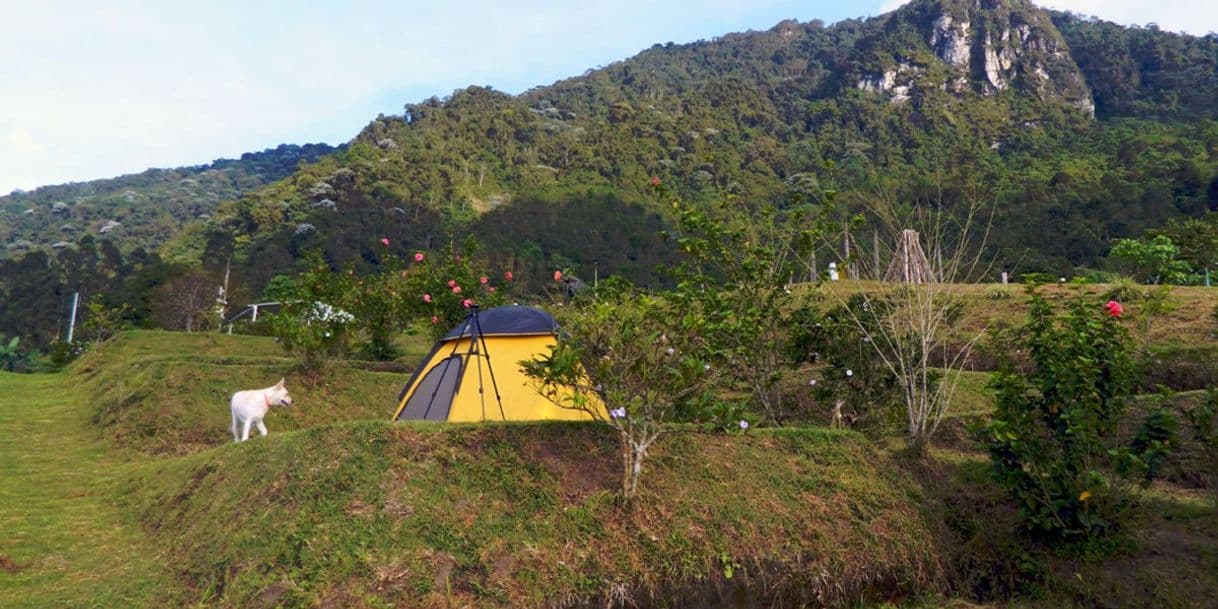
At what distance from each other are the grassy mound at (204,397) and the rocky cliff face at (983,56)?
8510cm

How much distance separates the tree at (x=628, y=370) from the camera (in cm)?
708

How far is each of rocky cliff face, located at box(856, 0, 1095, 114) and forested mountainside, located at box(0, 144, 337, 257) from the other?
3312 inches

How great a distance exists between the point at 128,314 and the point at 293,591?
108 feet

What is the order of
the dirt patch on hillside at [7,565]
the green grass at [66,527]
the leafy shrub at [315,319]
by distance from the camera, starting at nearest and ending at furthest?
the green grass at [66,527]
the dirt patch on hillside at [7,565]
the leafy shrub at [315,319]

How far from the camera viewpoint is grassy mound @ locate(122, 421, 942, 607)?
6.28 meters

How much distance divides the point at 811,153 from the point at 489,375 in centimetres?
7165

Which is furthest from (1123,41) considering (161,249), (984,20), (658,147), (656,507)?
(656,507)

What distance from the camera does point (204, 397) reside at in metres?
14.2

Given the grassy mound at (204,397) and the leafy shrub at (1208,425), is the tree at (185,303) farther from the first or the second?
the leafy shrub at (1208,425)

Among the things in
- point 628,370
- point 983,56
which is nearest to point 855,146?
point 983,56

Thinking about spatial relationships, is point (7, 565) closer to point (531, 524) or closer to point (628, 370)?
point (531, 524)

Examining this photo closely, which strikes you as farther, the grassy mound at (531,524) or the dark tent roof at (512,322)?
the dark tent roof at (512,322)

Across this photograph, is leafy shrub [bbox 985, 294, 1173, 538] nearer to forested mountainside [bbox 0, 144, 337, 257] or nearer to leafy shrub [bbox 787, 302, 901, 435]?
leafy shrub [bbox 787, 302, 901, 435]

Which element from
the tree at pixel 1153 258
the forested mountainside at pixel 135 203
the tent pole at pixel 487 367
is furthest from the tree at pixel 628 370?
the forested mountainside at pixel 135 203
